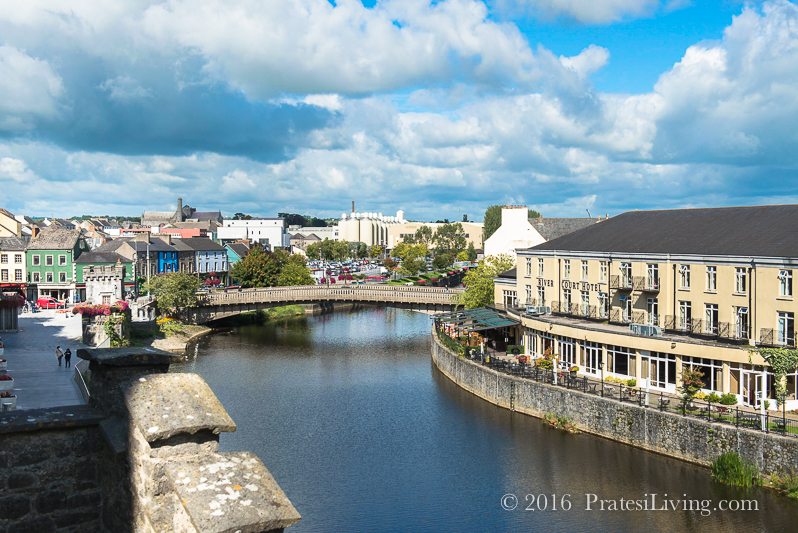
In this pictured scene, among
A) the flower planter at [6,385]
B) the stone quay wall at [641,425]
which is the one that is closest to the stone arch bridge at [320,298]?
the stone quay wall at [641,425]

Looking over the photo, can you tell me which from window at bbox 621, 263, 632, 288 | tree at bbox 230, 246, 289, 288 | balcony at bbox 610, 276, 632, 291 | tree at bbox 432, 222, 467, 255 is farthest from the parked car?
tree at bbox 432, 222, 467, 255

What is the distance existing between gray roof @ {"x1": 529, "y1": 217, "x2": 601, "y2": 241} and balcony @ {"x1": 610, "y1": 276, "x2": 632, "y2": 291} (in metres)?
29.6

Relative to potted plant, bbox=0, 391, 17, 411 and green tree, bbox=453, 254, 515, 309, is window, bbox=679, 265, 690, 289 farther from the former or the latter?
potted plant, bbox=0, 391, 17, 411

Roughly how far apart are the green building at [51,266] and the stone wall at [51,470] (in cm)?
8208

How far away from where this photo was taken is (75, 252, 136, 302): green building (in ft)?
270

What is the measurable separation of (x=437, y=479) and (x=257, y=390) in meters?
18.6

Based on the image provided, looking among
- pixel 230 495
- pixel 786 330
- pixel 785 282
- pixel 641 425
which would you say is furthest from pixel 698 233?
pixel 230 495

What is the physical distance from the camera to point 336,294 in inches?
2645

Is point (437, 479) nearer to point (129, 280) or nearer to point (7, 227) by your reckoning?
point (129, 280)

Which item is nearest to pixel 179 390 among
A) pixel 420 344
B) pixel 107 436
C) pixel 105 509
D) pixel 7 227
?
pixel 107 436

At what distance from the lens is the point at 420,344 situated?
62.9m

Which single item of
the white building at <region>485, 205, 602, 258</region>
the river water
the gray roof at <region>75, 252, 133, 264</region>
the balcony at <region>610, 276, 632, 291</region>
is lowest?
the river water

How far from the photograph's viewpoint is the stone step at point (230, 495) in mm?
5465

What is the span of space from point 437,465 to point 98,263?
67.7 meters
